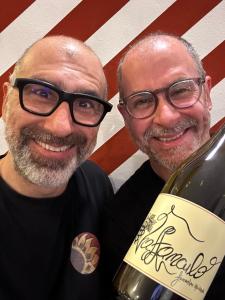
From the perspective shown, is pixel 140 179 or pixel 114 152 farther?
pixel 114 152

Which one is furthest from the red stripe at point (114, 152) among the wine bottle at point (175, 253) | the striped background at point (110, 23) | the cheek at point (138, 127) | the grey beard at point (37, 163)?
the wine bottle at point (175, 253)

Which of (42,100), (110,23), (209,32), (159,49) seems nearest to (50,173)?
(42,100)

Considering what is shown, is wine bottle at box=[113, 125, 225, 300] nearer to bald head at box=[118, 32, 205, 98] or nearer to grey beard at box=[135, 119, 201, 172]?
grey beard at box=[135, 119, 201, 172]

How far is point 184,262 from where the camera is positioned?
0.38 meters

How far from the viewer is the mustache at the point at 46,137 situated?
61 centimetres

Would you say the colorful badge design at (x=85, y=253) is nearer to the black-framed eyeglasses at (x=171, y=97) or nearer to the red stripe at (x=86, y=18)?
the black-framed eyeglasses at (x=171, y=97)

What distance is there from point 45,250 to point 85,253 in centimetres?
9

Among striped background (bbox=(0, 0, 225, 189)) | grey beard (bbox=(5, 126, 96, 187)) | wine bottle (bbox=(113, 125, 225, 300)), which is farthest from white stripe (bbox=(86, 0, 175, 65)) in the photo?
wine bottle (bbox=(113, 125, 225, 300))

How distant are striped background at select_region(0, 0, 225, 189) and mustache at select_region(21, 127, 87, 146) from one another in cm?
39

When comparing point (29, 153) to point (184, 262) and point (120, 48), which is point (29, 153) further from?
point (120, 48)

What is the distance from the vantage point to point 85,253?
677mm

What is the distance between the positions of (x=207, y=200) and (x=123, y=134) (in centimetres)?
59

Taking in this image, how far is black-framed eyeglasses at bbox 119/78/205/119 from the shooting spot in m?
0.67

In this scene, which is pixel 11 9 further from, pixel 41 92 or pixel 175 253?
pixel 175 253
